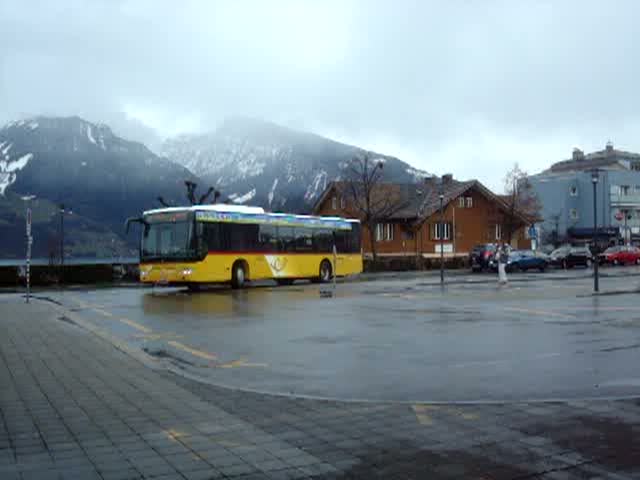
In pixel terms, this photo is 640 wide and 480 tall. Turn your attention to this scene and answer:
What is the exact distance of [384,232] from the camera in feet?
242

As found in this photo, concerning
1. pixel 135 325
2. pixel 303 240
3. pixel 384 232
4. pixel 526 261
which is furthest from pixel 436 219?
pixel 135 325

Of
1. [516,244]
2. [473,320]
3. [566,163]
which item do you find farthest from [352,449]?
[566,163]

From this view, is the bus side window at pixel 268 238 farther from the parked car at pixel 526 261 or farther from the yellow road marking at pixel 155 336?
the parked car at pixel 526 261

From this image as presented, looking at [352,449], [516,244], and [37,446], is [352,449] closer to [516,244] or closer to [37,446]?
[37,446]

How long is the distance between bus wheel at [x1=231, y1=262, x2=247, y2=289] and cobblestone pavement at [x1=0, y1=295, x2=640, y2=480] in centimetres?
2177

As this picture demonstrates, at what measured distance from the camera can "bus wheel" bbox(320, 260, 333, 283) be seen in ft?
121

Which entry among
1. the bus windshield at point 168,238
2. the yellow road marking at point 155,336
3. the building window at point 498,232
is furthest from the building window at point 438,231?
the yellow road marking at point 155,336

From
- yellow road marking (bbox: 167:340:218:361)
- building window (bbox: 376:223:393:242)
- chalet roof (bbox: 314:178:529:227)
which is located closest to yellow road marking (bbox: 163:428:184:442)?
yellow road marking (bbox: 167:340:218:361)

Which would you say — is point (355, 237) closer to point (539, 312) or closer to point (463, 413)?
point (539, 312)

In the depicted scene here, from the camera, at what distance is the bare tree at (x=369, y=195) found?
69.1 m

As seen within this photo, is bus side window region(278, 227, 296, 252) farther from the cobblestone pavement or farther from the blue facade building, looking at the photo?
the blue facade building

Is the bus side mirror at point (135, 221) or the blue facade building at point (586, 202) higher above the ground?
the blue facade building at point (586, 202)

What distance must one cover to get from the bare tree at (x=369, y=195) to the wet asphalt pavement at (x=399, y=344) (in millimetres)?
46400

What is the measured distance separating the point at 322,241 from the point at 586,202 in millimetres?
70908
